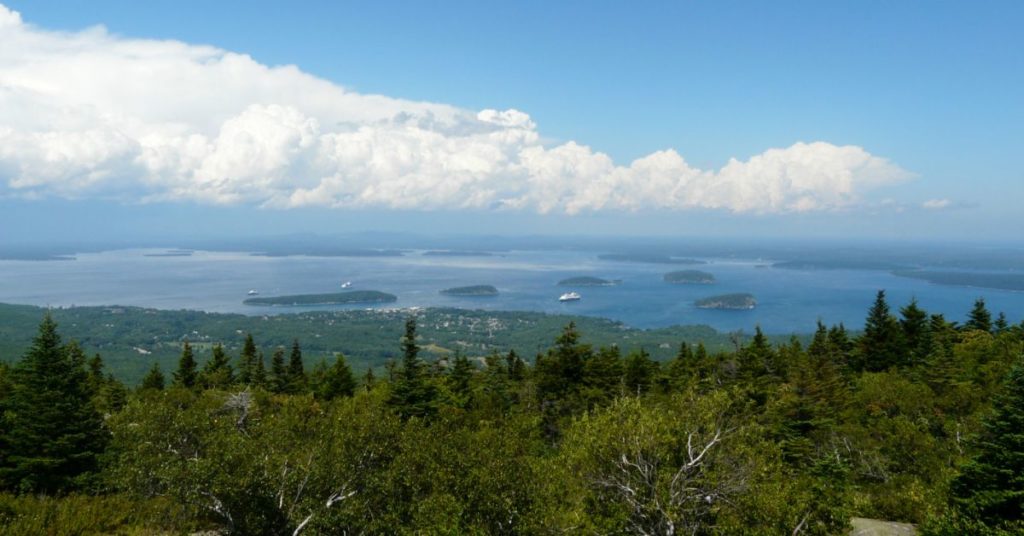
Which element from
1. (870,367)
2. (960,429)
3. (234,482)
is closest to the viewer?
(234,482)

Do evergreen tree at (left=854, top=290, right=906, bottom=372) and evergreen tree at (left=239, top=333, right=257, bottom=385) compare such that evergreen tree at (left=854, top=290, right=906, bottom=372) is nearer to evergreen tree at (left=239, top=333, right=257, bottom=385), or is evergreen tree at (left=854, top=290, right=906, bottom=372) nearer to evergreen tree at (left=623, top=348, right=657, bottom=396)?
evergreen tree at (left=623, top=348, right=657, bottom=396)

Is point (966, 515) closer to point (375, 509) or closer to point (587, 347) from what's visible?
point (375, 509)

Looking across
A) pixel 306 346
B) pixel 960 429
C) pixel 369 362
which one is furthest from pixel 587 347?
pixel 306 346

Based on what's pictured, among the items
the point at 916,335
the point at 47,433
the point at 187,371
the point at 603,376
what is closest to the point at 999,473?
the point at 603,376

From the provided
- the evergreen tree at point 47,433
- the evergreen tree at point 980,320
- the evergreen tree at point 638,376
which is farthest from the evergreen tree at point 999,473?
the evergreen tree at point 980,320

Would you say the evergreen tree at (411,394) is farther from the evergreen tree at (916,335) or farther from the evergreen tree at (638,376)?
the evergreen tree at (916,335)

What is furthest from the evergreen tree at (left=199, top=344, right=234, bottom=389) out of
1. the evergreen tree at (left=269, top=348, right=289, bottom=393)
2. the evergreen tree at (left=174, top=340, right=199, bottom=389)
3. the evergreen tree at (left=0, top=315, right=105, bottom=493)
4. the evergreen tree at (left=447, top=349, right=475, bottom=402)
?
the evergreen tree at (left=0, top=315, right=105, bottom=493)

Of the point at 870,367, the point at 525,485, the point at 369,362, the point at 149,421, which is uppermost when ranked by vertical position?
the point at 149,421
